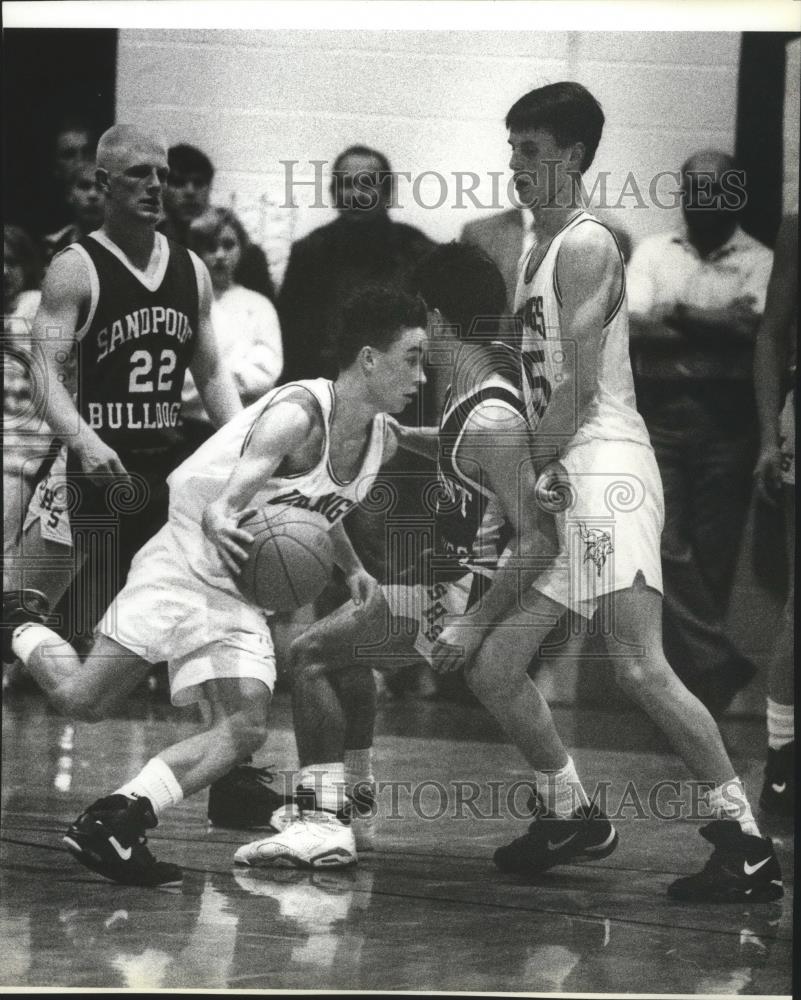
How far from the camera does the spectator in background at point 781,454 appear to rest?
4.29m

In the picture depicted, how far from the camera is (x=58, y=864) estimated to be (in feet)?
13.9

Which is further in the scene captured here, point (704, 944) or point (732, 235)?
point (732, 235)

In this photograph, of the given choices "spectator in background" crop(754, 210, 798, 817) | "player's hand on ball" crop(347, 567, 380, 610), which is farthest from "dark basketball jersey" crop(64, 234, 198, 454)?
"spectator in background" crop(754, 210, 798, 817)

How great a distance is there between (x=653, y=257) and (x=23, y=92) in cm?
181

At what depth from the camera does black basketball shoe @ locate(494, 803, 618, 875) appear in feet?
13.9

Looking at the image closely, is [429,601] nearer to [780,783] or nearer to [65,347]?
[780,783]

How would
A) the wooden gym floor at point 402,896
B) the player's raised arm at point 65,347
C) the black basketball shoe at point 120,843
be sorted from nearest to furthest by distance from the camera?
the wooden gym floor at point 402,896 < the black basketball shoe at point 120,843 < the player's raised arm at point 65,347

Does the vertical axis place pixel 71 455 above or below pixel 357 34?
below

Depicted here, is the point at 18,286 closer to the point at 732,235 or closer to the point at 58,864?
the point at 58,864

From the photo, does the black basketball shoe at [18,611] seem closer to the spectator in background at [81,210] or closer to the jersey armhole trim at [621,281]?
the spectator in background at [81,210]

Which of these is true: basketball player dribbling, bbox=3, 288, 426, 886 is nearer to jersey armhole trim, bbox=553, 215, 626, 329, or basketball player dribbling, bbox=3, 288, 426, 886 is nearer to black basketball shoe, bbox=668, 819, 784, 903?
jersey armhole trim, bbox=553, 215, 626, 329

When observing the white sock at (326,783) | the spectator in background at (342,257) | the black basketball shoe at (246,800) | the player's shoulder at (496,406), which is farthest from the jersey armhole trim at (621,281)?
the black basketball shoe at (246,800)

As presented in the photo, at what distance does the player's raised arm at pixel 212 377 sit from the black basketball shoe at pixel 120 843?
1099 mm

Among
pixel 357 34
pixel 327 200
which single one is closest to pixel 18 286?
pixel 327 200
